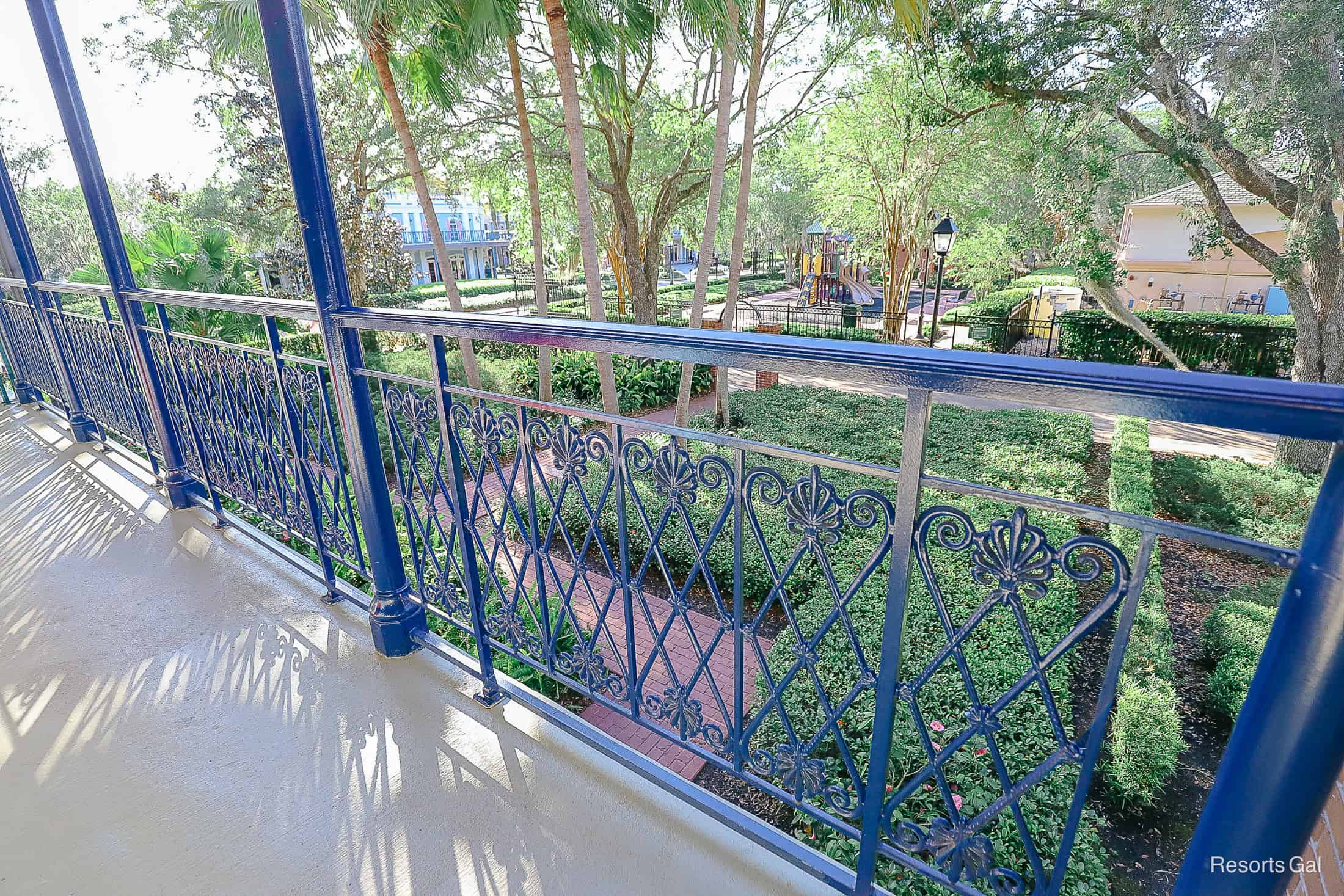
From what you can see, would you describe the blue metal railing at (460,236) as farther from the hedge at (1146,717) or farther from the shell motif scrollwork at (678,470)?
the shell motif scrollwork at (678,470)

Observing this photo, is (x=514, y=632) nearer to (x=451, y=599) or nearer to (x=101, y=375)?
(x=451, y=599)

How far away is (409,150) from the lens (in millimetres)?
8125

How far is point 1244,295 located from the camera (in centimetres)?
1862

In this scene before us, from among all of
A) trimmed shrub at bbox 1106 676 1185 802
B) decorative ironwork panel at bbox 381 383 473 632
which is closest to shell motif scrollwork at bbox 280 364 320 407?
decorative ironwork panel at bbox 381 383 473 632

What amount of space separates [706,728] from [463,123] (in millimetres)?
11114

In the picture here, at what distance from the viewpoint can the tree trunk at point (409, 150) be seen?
288 inches

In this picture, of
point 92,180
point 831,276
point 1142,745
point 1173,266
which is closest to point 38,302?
point 92,180

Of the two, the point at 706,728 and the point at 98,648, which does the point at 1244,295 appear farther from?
the point at 98,648

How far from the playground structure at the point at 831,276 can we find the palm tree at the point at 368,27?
16337 millimetres

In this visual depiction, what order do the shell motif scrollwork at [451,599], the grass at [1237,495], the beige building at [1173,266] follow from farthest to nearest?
the beige building at [1173,266] < the grass at [1237,495] < the shell motif scrollwork at [451,599]

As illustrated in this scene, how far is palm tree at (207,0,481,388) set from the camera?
6.29 meters

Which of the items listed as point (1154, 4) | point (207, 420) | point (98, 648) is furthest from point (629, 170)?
point (98, 648)

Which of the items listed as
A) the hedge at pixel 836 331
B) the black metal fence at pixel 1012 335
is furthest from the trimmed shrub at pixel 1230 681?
the hedge at pixel 836 331

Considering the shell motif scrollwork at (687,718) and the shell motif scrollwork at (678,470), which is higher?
the shell motif scrollwork at (678,470)
